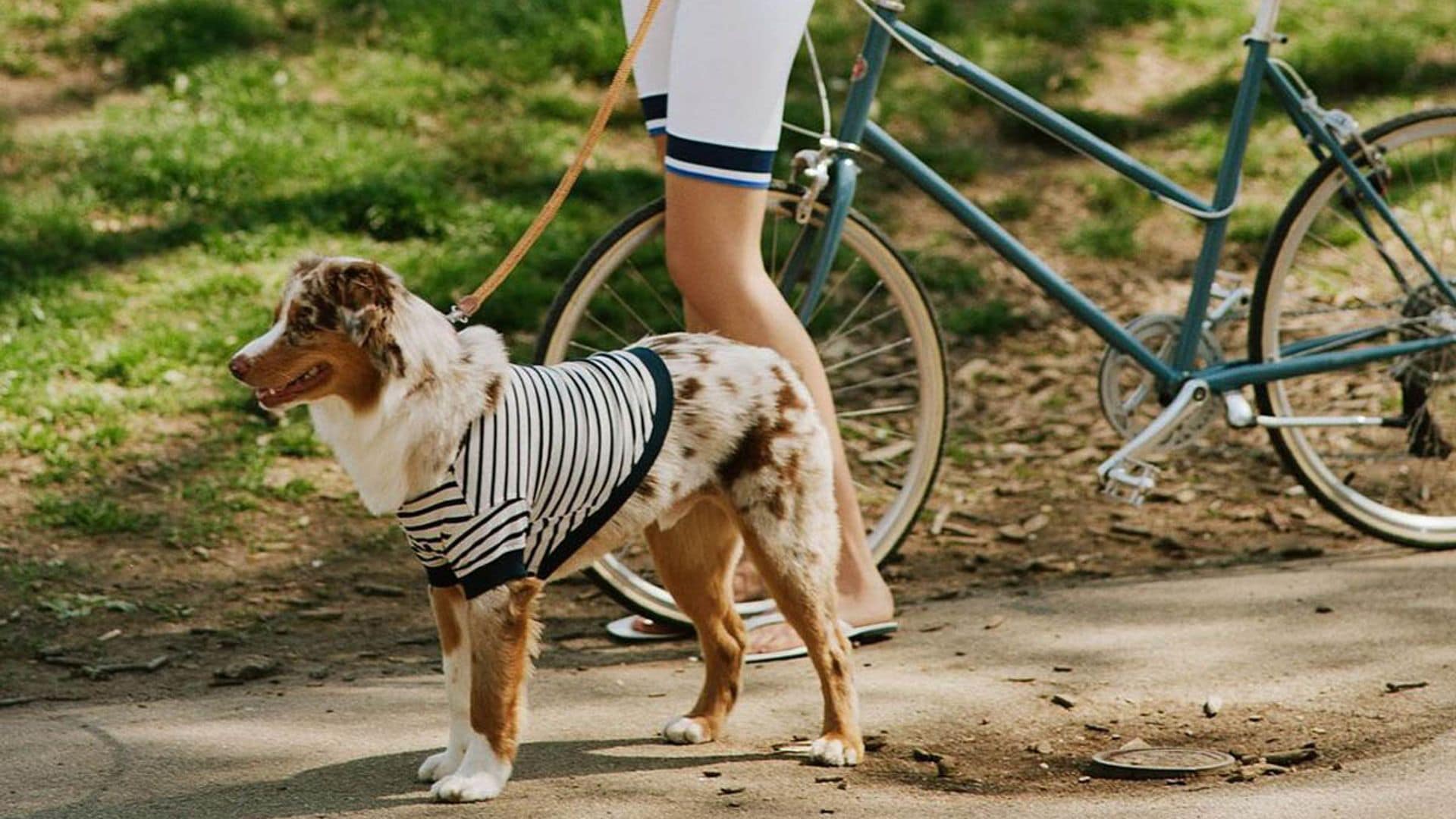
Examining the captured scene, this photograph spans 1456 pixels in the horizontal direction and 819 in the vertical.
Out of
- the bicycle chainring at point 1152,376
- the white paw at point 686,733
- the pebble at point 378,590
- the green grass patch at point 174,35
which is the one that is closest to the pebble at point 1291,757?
the white paw at point 686,733

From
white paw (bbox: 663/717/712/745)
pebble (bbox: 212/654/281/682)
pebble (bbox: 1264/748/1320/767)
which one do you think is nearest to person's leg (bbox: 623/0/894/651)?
white paw (bbox: 663/717/712/745)

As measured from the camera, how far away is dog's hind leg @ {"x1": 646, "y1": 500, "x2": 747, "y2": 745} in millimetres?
3783

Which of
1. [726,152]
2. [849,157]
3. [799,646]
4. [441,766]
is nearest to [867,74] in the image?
[849,157]

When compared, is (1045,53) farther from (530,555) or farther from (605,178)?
(530,555)

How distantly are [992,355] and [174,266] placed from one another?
9.68 ft

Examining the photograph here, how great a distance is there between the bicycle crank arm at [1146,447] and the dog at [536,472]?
123 cm

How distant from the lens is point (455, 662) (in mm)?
3482

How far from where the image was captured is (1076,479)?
5.87 metres

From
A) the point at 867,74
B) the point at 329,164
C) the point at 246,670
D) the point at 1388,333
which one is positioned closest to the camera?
the point at 246,670

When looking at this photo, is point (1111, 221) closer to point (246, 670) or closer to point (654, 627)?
point (654, 627)

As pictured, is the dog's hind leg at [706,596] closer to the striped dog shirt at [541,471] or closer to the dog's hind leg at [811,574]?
the dog's hind leg at [811,574]

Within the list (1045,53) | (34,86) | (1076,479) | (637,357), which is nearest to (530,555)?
(637,357)

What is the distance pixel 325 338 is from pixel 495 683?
0.69m

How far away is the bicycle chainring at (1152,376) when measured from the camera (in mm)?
4828
